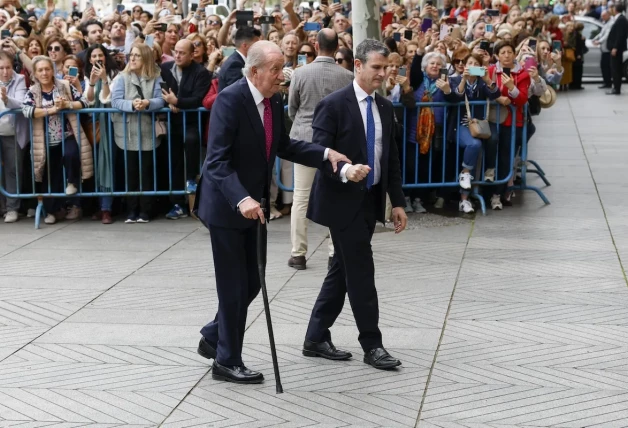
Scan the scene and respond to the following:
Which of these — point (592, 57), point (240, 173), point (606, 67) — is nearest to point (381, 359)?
point (240, 173)

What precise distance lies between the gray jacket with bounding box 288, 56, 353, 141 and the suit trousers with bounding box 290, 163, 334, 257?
0.28 metres

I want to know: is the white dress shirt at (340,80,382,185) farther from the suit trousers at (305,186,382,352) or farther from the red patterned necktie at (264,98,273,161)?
the red patterned necktie at (264,98,273,161)

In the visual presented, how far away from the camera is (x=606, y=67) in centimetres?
2711

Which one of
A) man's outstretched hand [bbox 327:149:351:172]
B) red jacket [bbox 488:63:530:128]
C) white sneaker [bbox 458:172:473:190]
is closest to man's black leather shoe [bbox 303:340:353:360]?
man's outstretched hand [bbox 327:149:351:172]

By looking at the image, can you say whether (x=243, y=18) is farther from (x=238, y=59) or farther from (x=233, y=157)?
(x=233, y=157)

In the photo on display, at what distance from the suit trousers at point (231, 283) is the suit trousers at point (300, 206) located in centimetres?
293

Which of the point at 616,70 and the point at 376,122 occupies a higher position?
the point at 376,122

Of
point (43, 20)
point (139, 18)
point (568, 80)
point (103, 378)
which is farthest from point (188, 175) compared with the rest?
point (568, 80)

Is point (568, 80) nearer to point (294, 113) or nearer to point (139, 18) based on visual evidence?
point (139, 18)

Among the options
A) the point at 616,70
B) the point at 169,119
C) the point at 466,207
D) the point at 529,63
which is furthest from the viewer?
the point at 616,70

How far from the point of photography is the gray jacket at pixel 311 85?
904 cm

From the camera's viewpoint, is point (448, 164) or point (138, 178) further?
point (448, 164)

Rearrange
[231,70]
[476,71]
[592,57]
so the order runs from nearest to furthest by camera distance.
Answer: [231,70]
[476,71]
[592,57]

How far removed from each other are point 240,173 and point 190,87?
545cm
